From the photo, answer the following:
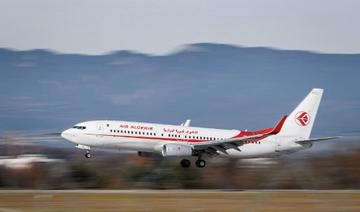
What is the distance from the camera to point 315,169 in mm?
68000

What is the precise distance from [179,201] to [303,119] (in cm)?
3468

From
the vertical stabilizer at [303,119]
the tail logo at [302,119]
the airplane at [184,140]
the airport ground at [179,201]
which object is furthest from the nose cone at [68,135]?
the tail logo at [302,119]

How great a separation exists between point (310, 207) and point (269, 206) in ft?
5.68

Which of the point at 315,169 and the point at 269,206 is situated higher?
the point at 315,169

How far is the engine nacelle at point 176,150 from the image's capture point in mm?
64000

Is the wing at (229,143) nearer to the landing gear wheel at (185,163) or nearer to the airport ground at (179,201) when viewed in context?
the landing gear wheel at (185,163)

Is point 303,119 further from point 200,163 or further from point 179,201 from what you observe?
point 179,201

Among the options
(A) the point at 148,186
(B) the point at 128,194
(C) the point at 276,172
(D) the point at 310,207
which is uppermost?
(C) the point at 276,172

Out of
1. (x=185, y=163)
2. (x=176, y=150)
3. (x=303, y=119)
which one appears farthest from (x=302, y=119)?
(x=176, y=150)

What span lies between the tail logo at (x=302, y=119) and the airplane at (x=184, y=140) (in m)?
1.11

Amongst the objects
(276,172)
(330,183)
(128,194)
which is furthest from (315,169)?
(128,194)

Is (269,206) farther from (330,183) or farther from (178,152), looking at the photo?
(178,152)

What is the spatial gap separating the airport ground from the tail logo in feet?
86.9

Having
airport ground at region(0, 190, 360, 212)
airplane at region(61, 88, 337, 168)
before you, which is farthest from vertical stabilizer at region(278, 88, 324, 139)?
airport ground at region(0, 190, 360, 212)
